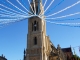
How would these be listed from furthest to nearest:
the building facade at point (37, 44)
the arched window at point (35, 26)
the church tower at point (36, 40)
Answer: the arched window at point (35, 26)
the building facade at point (37, 44)
the church tower at point (36, 40)

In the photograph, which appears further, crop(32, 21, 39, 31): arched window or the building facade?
crop(32, 21, 39, 31): arched window

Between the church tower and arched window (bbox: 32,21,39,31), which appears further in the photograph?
arched window (bbox: 32,21,39,31)

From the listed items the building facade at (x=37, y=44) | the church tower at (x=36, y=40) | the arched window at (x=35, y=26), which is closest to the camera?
the church tower at (x=36, y=40)

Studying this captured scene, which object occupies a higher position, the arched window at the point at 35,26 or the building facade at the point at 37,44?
the arched window at the point at 35,26

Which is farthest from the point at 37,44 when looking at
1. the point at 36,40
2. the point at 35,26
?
the point at 35,26

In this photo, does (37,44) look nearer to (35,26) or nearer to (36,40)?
(36,40)

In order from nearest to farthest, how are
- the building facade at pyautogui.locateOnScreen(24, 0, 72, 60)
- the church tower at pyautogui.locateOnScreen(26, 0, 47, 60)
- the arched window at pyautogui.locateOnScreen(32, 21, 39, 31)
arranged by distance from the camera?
1. the church tower at pyautogui.locateOnScreen(26, 0, 47, 60)
2. the building facade at pyautogui.locateOnScreen(24, 0, 72, 60)
3. the arched window at pyautogui.locateOnScreen(32, 21, 39, 31)

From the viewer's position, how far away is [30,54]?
45.1 m

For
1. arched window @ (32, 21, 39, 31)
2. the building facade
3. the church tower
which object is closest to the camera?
the church tower

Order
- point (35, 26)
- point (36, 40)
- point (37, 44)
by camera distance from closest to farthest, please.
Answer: point (37, 44) → point (36, 40) → point (35, 26)

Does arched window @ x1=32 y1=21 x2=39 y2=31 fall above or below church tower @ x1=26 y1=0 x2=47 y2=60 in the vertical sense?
above

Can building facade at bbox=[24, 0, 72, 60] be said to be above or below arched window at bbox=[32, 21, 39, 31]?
below

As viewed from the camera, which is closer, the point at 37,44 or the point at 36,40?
the point at 37,44

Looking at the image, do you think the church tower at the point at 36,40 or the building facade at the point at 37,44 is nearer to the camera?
the church tower at the point at 36,40
